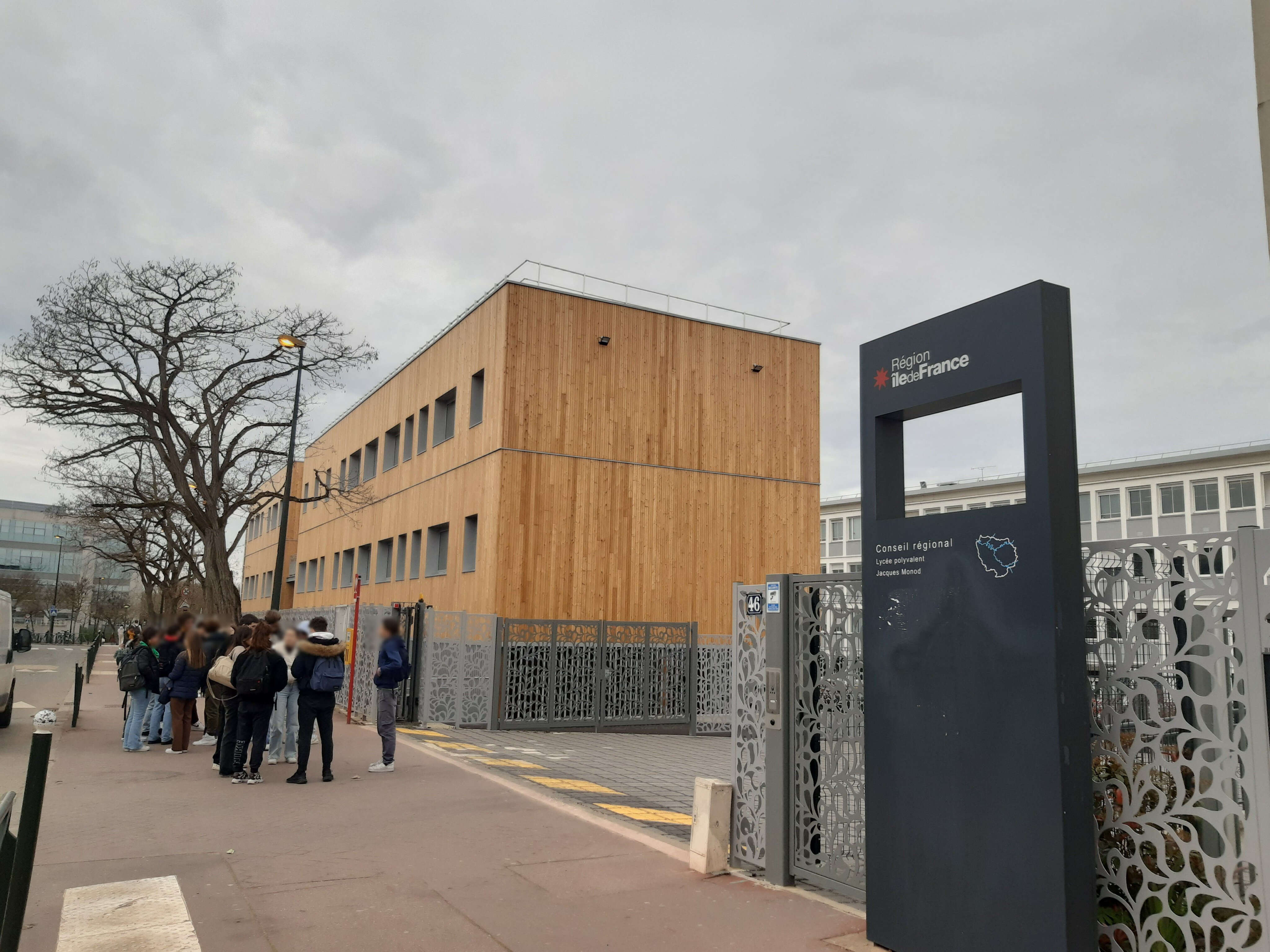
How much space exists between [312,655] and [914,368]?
7831 millimetres

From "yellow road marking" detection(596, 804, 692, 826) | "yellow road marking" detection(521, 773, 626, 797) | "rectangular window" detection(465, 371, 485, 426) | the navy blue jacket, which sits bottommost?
"yellow road marking" detection(521, 773, 626, 797)

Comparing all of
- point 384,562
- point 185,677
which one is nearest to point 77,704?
point 185,677

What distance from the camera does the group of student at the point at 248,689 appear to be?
35.8 ft

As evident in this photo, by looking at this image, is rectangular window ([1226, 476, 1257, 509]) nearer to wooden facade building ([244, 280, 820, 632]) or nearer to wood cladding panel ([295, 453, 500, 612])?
wooden facade building ([244, 280, 820, 632])

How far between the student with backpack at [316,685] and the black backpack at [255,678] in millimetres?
318

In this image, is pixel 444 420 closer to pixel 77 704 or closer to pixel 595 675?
pixel 595 675

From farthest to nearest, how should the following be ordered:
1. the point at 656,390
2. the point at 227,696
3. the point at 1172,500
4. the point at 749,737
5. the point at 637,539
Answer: the point at 1172,500
the point at 656,390
the point at 637,539
the point at 227,696
the point at 749,737

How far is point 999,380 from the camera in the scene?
193 inches

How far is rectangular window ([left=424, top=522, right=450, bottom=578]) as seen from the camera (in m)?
26.5

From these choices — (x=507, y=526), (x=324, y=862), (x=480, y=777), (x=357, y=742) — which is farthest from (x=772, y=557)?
(x=324, y=862)

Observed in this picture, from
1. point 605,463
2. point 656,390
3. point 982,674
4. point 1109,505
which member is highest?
point 1109,505

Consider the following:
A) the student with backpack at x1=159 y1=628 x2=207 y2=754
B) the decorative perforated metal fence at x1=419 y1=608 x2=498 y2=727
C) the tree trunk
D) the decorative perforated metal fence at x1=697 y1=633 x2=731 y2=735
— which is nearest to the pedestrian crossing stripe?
the decorative perforated metal fence at x1=419 y1=608 x2=498 y2=727

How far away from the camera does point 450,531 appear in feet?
82.2

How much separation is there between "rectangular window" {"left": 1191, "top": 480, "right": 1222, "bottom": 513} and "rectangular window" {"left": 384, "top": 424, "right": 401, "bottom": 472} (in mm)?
53696
